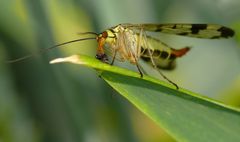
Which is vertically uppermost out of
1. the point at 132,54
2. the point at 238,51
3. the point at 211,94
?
the point at 132,54

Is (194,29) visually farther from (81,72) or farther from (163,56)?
(81,72)

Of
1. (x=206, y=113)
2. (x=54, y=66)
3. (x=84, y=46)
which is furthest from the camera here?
(x=84, y=46)

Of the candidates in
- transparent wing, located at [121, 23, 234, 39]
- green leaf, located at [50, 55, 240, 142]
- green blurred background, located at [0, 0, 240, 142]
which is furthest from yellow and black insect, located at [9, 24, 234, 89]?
green leaf, located at [50, 55, 240, 142]

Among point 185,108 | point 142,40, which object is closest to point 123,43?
point 142,40

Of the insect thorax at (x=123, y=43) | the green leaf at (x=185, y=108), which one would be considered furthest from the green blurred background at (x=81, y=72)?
the green leaf at (x=185, y=108)

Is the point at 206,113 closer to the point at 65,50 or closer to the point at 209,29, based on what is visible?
the point at 209,29

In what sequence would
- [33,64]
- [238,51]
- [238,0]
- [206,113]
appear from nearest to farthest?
[206,113] < [33,64] < [238,51] < [238,0]

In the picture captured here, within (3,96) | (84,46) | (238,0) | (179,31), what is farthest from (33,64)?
(238,0)

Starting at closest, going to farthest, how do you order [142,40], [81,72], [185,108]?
[185,108], [142,40], [81,72]
